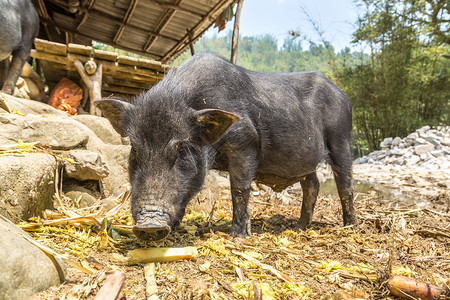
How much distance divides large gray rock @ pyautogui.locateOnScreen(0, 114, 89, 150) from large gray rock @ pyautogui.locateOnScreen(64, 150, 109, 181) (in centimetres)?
18

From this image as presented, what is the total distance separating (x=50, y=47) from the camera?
6762 millimetres

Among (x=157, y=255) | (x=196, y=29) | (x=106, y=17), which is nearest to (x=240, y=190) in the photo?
(x=157, y=255)

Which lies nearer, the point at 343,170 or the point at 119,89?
the point at 343,170

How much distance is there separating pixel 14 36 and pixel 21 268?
4.87 meters

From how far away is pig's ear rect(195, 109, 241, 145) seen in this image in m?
2.61

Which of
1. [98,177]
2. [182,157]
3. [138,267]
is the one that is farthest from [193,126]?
[98,177]

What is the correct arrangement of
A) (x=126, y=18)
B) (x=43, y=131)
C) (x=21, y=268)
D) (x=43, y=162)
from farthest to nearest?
1. (x=126, y=18)
2. (x=43, y=131)
3. (x=43, y=162)
4. (x=21, y=268)

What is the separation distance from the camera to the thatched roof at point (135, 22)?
8008 millimetres

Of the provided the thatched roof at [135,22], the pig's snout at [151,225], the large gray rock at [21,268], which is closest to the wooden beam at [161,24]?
the thatched roof at [135,22]

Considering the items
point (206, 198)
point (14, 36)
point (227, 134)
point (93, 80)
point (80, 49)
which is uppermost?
point (80, 49)

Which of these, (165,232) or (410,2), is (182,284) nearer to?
(165,232)

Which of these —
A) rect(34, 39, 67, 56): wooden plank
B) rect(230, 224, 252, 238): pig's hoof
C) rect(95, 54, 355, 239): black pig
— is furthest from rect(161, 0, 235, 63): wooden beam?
rect(230, 224, 252, 238): pig's hoof

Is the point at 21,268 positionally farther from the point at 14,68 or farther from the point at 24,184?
the point at 14,68

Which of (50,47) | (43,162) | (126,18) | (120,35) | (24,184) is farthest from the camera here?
(120,35)
